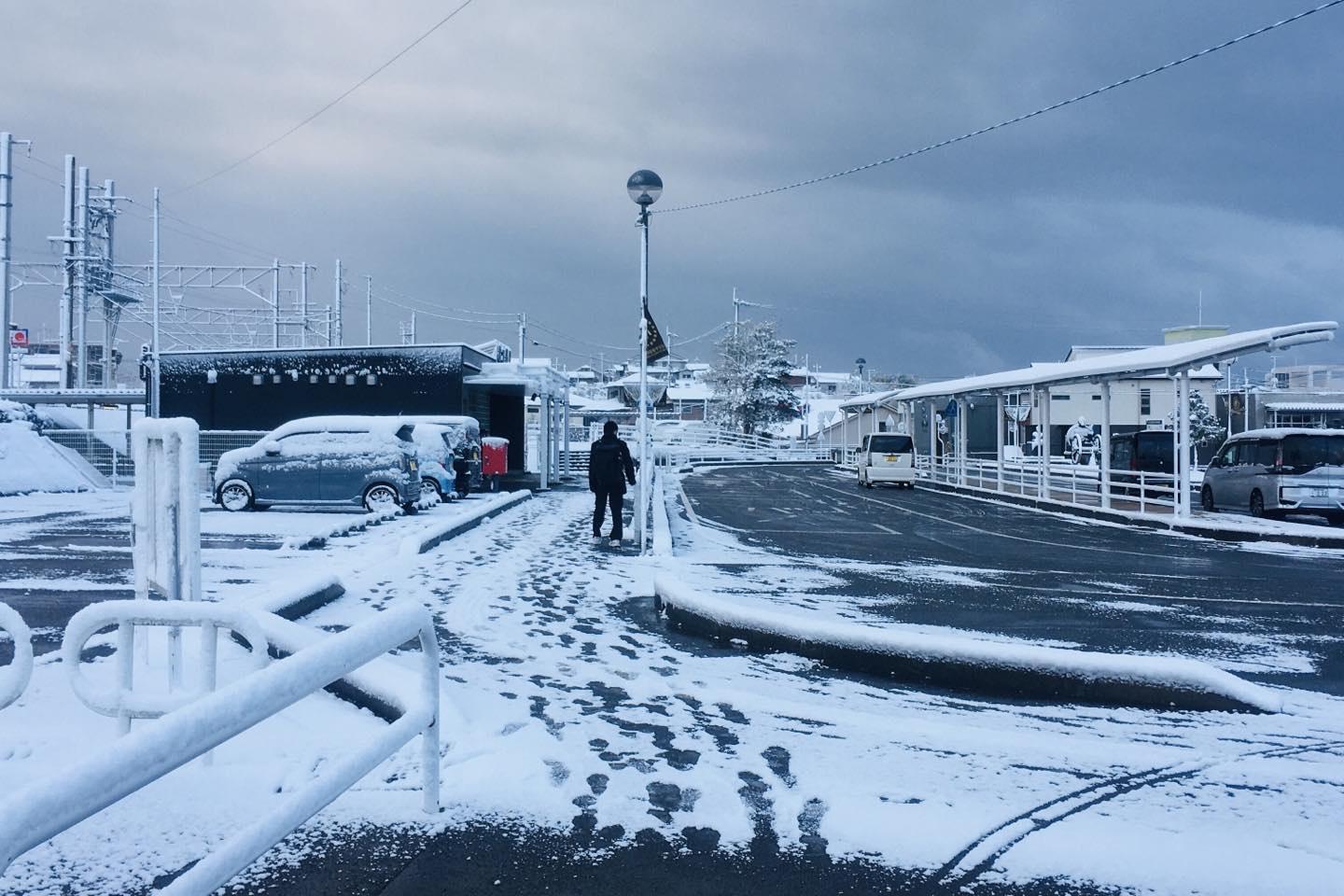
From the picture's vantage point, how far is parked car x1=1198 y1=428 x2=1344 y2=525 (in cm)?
1884

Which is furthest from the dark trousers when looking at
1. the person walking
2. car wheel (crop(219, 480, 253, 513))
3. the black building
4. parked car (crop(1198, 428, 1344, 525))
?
the black building

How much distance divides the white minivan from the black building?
11092 mm

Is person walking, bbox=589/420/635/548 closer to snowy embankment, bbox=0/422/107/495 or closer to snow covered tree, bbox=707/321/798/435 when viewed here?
snowy embankment, bbox=0/422/107/495

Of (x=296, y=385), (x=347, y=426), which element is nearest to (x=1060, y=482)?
(x=347, y=426)

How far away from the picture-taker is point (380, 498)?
19.0 m

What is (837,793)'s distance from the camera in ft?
15.6

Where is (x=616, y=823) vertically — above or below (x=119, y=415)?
below

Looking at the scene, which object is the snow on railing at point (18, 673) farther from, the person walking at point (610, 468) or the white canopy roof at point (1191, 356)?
the white canopy roof at point (1191, 356)

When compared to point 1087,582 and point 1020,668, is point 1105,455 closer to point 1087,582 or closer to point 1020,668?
point 1087,582

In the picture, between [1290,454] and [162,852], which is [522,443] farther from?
[162,852]

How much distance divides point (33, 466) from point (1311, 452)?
2650cm

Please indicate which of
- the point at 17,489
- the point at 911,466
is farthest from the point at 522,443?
the point at 17,489

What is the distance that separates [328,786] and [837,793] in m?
2.39

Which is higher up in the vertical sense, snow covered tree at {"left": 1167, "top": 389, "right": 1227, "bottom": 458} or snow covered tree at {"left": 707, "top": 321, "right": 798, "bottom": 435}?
snow covered tree at {"left": 707, "top": 321, "right": 798, "bottom": 435}
